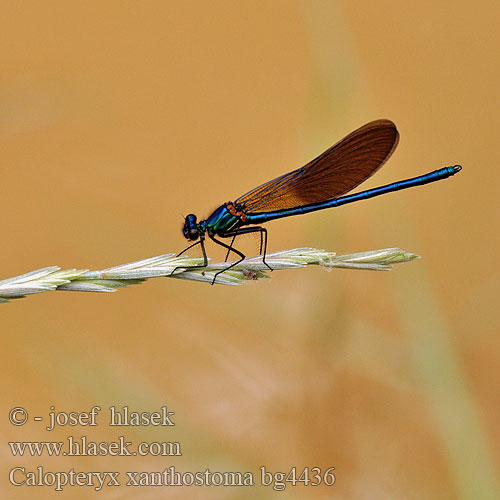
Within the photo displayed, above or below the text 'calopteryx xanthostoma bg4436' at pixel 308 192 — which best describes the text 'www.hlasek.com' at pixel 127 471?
below

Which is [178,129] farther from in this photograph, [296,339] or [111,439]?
[111,439]

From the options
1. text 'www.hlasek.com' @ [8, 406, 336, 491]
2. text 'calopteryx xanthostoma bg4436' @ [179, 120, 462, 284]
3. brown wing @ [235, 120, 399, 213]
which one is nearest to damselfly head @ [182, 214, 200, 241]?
text 'calopteryx xanthostoma bg4436' @ [179, 120, 462, 284]

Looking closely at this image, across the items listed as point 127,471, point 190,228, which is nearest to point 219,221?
point 190,228

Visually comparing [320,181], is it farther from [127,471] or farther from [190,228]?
[127,471]

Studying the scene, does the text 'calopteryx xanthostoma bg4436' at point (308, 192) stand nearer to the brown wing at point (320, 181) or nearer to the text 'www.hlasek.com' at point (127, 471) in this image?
the brown wing at point (320, 181)

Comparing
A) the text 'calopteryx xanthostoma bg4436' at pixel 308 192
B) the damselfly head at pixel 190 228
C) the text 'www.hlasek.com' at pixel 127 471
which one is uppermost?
the text 'calopteryx xanthostoma bg4436' at pixel 308 192

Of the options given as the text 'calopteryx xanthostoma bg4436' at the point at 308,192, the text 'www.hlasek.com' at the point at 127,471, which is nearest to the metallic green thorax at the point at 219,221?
the text 'calopteryx xanthostoma bg4436' at the point at 308,192

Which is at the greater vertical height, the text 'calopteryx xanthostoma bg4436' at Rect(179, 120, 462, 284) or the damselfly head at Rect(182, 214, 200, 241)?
the text 'calopteryx xanthostoma bg4436' at Rect(179, 120, 462, 284)

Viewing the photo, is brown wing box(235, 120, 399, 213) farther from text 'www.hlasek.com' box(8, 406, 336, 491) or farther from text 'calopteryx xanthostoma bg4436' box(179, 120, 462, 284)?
text 'www.hlasek.com' box(8, 406, 336, 491)
